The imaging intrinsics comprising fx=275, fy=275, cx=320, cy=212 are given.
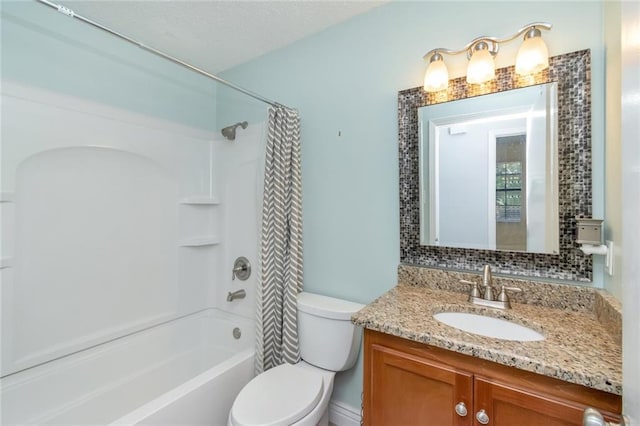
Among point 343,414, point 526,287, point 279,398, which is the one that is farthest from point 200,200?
point 526,287

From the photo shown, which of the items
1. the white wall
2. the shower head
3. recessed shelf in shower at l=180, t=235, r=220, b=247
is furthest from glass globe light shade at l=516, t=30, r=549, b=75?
recessed shelf in shower at l=180, t=235, r=220, b=247

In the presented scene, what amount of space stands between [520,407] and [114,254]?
227 centimetres

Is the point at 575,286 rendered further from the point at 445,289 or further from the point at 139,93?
the point at 139,93

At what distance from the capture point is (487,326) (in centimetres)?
117

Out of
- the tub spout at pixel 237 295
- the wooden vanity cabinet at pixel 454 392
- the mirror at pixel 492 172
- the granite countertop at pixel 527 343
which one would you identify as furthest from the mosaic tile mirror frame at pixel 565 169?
the tub spout at pixel 237 295

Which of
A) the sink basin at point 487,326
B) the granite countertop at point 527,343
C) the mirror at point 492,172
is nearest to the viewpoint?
the granite countertop at point 527,343

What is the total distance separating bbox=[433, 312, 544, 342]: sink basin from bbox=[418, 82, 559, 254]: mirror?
1.10ft

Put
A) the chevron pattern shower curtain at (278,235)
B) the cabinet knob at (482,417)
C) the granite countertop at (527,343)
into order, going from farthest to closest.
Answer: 1. the chevron pattern shower curtain at (278,235)
2. the cabinet knob at (482,417)
3. the granite countertop at (527,343)

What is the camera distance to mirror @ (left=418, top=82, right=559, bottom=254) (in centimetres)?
119

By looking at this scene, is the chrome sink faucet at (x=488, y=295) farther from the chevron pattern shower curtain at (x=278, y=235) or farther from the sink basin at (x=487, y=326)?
the chevron pattern shower curtain at (x=278, y=235)

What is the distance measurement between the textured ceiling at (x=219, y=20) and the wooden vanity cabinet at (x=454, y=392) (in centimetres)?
177

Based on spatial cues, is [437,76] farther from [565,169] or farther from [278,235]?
[278,235]

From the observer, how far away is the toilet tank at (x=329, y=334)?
59.8 inches

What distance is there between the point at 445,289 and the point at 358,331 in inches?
21.1
